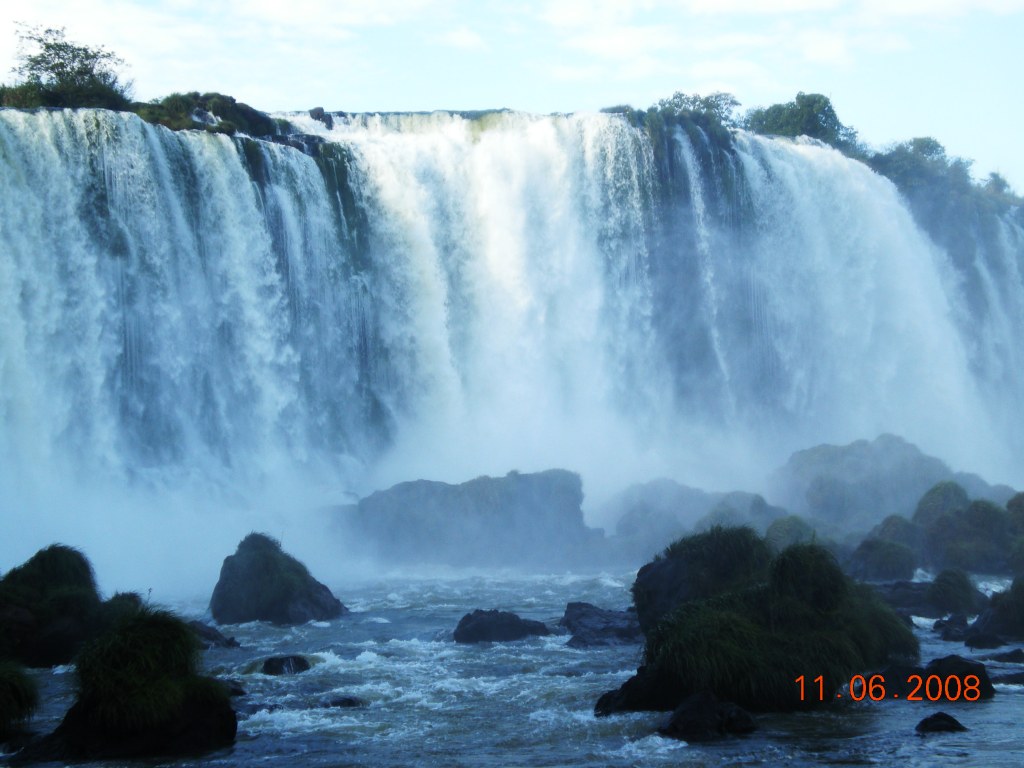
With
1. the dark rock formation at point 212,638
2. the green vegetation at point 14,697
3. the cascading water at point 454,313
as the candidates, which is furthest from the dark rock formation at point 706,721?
the cascading water at point 454,313

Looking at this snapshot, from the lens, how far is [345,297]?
37406 millimetres

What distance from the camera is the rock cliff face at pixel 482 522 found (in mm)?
30609

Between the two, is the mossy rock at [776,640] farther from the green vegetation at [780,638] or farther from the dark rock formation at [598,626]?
the dark rock formation at [598,626]

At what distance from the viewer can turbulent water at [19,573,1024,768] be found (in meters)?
12.5

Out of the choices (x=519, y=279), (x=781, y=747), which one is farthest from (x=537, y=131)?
(x=781, y=747)

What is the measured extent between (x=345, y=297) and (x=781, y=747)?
26556 millimetres

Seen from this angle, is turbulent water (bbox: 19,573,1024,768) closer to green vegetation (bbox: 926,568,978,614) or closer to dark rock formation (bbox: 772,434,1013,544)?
green vegetation (bbox: 926,568,978,614)

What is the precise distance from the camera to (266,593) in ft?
70.5

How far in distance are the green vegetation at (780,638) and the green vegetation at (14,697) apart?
6.61 meters

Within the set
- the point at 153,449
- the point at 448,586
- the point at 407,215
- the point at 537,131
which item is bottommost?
the point at 448,586

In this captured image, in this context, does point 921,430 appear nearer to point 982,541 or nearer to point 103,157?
point 982,541

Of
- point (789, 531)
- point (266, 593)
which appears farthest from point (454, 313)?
point (266, 593)

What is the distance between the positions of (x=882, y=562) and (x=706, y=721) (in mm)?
12485

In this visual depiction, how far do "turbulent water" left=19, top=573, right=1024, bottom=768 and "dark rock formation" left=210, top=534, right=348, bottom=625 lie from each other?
683mm
